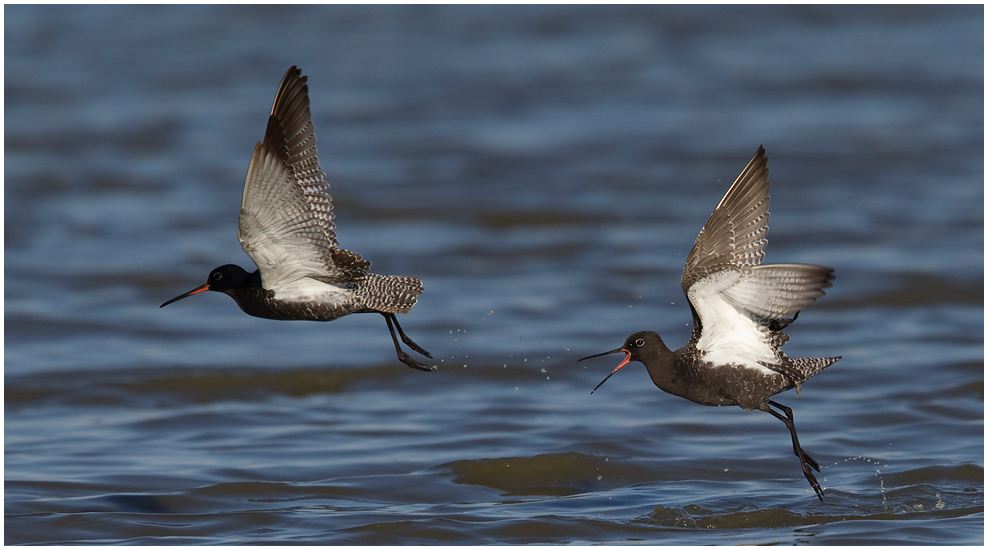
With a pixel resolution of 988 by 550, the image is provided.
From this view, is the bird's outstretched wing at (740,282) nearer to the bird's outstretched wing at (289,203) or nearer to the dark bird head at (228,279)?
the bird's outstretched wing at (289,203)

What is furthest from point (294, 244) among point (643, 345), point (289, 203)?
point (643, 345)

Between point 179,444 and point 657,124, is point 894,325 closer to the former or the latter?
point 179,444

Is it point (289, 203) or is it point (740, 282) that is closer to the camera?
point (740, 282)

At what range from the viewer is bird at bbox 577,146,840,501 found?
6492 millimetres

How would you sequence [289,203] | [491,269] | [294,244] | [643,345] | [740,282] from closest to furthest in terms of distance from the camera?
1. [740,282]
2. [289,203]
3. [294,244]
4. [643,345]
5. [491,269]

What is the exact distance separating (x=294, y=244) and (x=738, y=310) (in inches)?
97.8

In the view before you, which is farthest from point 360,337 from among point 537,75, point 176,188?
point 537,75

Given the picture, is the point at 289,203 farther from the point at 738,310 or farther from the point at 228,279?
the point at 738,310

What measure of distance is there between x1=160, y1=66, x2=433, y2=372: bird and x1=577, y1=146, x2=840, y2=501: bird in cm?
141

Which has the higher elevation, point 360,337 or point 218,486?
point 360,337

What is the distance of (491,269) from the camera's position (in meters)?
16.3

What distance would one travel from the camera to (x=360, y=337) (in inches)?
545

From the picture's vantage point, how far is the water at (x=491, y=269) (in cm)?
916

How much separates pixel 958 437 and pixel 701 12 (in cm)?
2214
